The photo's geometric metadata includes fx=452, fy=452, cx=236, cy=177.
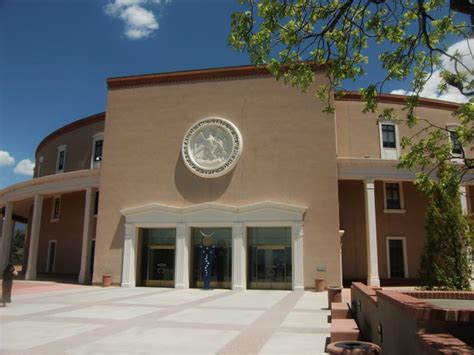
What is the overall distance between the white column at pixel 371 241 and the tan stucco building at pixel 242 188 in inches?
2.8

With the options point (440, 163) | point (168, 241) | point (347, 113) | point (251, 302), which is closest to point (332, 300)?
point (251, 302)

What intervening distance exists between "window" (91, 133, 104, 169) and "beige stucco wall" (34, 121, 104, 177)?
21.6 inches

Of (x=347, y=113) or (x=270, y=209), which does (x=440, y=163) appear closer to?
(x=270, y=209)

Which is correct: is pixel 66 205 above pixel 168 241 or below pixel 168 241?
above

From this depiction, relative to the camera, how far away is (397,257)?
92.8 feet

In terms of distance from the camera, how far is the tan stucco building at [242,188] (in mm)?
24562

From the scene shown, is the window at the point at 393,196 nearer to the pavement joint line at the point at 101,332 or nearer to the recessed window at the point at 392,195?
the recessed window at the point at 392,195

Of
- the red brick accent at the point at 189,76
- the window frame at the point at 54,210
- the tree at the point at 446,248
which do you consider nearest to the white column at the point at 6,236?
the window frame at the point at 54,210

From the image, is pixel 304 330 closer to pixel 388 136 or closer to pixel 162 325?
pixel 162 325

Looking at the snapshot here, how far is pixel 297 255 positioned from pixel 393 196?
900 centimetres

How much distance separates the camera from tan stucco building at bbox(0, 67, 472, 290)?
2456cm

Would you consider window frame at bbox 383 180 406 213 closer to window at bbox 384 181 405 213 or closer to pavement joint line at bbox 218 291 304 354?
window at bbox 384 181 405 213

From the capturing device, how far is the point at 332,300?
52.2 ft

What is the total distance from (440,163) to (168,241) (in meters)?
18.9
